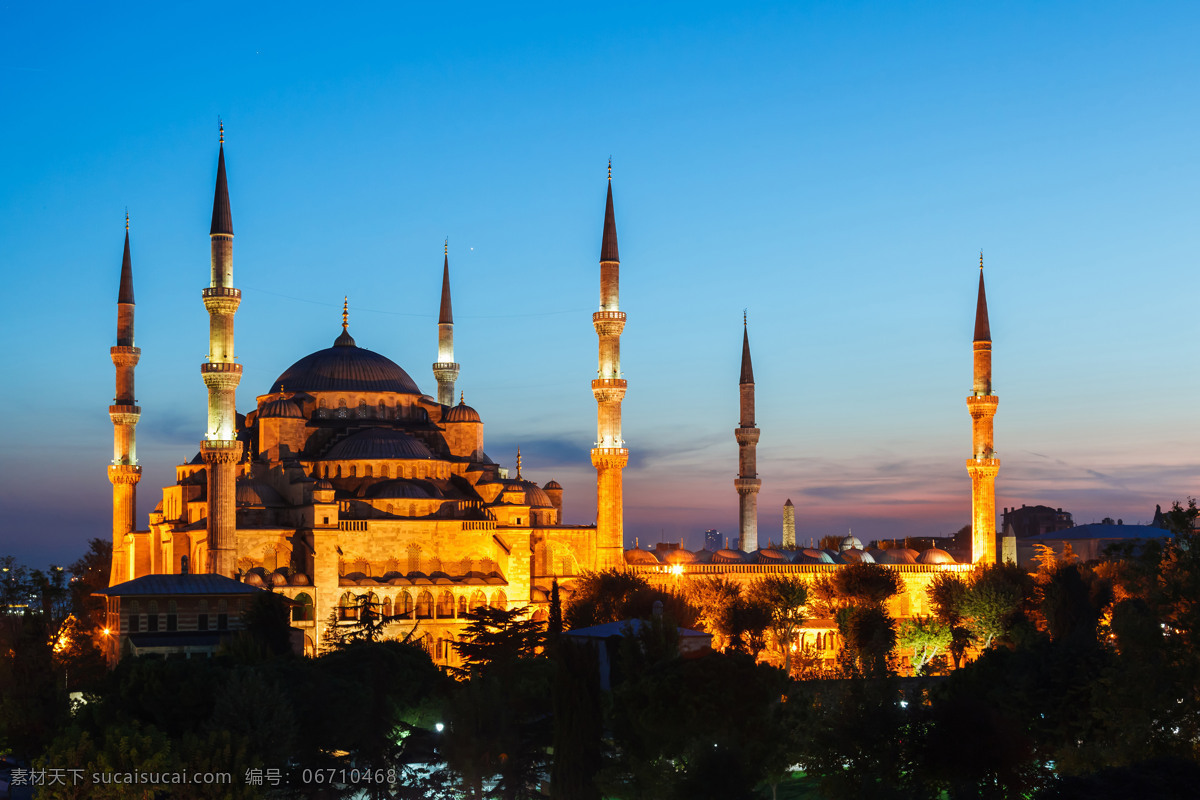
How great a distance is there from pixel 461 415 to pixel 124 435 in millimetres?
11353

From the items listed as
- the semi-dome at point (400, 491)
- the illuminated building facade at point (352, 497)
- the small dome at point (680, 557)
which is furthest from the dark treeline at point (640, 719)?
the small dome at point (680, 557)

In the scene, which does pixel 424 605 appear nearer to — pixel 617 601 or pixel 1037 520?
pixel 617 601

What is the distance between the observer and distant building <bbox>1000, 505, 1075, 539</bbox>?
314 ft

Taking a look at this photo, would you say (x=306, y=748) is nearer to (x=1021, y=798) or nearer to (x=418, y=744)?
(x=418, y=744)

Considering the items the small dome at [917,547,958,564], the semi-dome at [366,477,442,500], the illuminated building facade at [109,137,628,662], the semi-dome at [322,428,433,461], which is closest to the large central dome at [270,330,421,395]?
the illuminated building facade at [109,137,628,662]

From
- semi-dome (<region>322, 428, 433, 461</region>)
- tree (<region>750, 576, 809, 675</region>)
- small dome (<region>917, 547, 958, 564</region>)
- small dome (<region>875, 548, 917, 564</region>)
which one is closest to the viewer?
tree (<region>750, 576, 809, 675</region>)

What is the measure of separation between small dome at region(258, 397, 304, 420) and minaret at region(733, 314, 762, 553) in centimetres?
1671

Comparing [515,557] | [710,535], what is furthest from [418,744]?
[710,535]

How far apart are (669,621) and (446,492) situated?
1650 cm

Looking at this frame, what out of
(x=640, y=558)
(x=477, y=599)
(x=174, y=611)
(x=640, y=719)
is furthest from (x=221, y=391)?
(x=640, y=719)

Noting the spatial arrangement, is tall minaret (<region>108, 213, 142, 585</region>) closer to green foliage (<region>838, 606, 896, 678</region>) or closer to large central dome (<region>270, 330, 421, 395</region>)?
large central dome (<region>270, 330, 421, 395</region>)

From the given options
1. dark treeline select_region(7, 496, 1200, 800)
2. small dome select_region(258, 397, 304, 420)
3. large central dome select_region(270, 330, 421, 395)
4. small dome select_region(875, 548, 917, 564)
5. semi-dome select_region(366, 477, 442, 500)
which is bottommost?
dark treeline select_region(7, 496, 1200, 800)

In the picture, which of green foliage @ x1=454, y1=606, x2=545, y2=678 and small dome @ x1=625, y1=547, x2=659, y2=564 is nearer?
green foliage @ x1=454, y1=606, x2=545, y2=678

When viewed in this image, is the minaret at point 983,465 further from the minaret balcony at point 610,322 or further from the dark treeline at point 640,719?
the dark treeline at point 640,719
